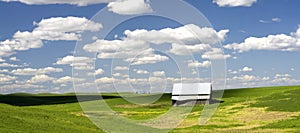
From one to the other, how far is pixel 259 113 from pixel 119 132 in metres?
38.0

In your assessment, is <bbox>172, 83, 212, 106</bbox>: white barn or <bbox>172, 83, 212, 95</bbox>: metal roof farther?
<bbox>172, 83, 212, 95</bbox>: metal roof

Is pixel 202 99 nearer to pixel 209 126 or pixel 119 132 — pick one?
pixel 209 126

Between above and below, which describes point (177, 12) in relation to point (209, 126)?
above

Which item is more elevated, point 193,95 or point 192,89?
point 192,89

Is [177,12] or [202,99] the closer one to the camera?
[177,12]

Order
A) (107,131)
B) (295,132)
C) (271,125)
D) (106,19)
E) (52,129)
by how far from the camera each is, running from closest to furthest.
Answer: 1. (106,19)
2. (52,129)
3. (295,132)
4. (107,131)
5. (271,125)

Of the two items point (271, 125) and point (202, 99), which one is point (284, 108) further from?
point (202, 99)

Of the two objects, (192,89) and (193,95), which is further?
(192,89)

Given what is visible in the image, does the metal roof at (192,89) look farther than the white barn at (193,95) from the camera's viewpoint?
Yes

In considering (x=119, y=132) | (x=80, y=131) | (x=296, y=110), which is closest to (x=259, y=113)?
(x=296, y=110)

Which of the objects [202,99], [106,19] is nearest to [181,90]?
[202,99]

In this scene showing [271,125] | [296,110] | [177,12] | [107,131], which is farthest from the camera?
[296,110]

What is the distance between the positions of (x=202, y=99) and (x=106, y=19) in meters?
100

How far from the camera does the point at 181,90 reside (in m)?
137
